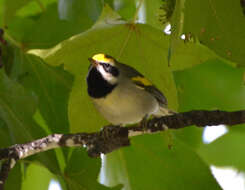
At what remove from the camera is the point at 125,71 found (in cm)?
177

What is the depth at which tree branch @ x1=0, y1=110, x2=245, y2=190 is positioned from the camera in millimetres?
1146

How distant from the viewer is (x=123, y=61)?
1739mm

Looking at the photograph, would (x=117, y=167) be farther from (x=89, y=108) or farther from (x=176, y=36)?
(x=176, y=36)

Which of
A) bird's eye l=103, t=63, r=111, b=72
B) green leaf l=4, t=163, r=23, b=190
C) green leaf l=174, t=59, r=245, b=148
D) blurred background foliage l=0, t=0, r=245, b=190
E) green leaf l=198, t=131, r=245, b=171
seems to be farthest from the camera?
green leaf l=198, t=131, r=245, b=171

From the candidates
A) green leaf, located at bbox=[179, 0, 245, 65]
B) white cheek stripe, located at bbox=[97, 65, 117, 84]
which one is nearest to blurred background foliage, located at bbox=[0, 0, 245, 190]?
green leaf, located at bbox=[179, 0, 245, 65]

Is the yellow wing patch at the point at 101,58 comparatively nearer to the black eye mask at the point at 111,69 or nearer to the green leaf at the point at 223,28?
the black eye mask at the point at 111,69

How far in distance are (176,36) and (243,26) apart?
26 centimetres

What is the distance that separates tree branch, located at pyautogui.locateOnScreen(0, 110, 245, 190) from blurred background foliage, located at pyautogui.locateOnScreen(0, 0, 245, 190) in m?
0.18

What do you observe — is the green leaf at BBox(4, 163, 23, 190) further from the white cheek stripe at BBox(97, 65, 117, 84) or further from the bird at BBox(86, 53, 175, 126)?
the white cheek stripe at BBox(97, 65, 117, 84)

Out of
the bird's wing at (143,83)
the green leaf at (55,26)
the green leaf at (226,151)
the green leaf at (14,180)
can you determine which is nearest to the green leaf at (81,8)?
the green leaf at (55,26)

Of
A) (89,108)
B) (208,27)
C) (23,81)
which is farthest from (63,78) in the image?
(208,27)

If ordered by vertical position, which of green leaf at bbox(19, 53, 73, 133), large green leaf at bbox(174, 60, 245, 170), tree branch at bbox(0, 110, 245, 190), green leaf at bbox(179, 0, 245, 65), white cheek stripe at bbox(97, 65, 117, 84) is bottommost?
large green leaf at bbox(174, 60, 245, 170)

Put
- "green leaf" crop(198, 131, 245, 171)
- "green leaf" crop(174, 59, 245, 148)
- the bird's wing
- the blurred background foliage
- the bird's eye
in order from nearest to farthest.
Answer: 1. the blurred background foliage
2. the bird's wing
3. the bird's eye
4. "green leaf" crop(174, 59, 245, 148)
5. "green leaf" crop(198, 131, 245, 171)

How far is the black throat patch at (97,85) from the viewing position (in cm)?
168
